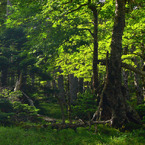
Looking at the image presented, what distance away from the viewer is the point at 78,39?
44.0 ft

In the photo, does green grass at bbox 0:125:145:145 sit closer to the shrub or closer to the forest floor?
the forest floor

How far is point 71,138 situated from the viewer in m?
7.89

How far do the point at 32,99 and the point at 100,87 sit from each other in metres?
8.94

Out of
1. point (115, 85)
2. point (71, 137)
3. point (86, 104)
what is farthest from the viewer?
point (115, 85)

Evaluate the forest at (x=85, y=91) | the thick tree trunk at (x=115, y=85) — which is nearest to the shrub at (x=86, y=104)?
the forest at (x=85, y=91)

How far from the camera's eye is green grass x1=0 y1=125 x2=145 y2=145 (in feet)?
23.4

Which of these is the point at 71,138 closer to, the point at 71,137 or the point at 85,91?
the point at 71,137

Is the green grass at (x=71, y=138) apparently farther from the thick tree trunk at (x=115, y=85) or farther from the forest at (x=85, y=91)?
the thick tree trunk at (x=115, y=85)

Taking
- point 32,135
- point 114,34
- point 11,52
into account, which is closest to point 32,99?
point 11,52

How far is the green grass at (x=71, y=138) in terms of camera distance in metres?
7.14

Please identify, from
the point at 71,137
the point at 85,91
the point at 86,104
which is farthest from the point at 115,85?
the point at 71,137

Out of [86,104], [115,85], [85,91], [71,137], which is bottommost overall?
[71,137]

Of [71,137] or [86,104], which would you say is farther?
[86,104]

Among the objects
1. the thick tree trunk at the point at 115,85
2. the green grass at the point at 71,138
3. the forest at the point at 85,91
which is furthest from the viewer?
the thick tree trunk at the point at 115,85
